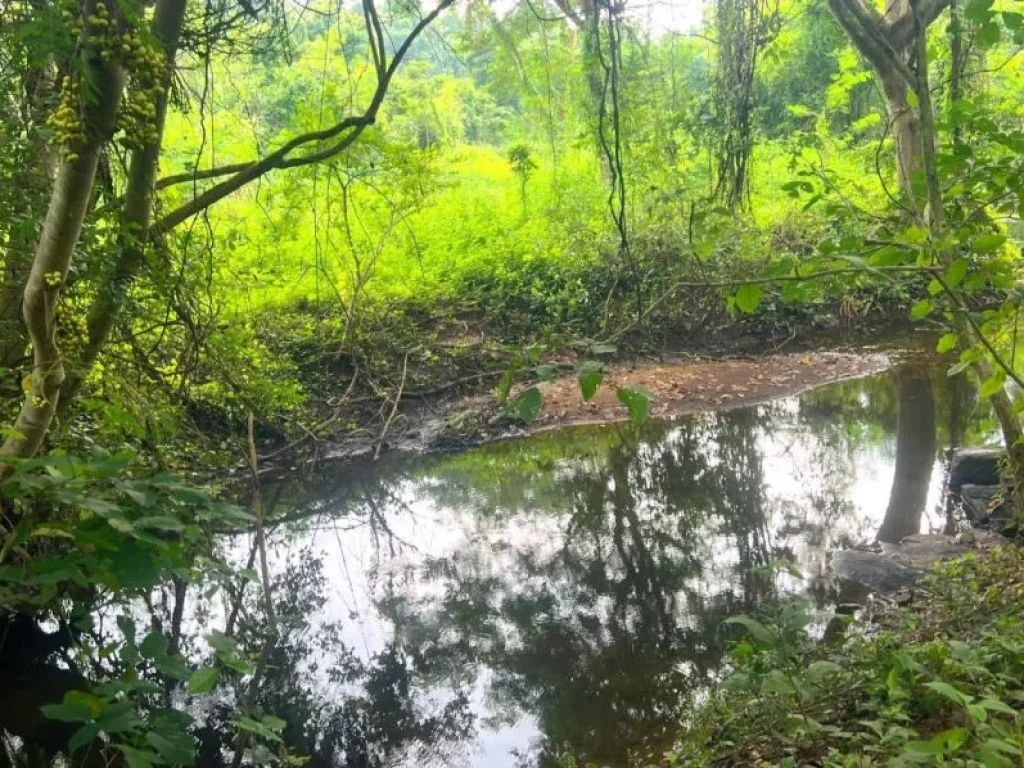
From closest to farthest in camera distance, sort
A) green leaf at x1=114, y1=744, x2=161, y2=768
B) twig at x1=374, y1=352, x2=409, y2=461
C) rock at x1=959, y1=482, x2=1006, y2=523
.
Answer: green leaf at x1=114, y1=744, x2=161, y2=768
rock at x1=959, y1=482, x2=1006, y2=523
twig at x1=374, y1=352, x2=409, y2=461

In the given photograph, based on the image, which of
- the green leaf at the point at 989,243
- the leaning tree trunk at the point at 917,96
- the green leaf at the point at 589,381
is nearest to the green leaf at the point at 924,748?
the green leaf at the point at 589,381

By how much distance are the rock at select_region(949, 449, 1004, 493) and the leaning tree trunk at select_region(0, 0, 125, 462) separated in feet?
20.4

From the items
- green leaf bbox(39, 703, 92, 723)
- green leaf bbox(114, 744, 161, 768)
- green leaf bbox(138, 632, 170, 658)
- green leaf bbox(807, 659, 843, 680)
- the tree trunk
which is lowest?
green leaf bbox(807, 659, 843, 680)

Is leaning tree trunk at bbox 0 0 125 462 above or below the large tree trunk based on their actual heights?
above

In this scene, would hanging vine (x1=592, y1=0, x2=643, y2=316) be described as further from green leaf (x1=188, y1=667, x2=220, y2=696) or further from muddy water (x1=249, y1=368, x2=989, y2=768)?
green leaf (x1=188, y1=667, x2=220, y2=696)

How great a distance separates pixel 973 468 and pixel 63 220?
6.39 meters

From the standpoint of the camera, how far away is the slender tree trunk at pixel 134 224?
2.41 metres

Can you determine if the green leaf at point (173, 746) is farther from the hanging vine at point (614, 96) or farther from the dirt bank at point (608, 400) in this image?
the dirt bank at point (608, 400)

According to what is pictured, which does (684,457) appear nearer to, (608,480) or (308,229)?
(608,480)

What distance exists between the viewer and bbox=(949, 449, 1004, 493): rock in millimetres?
5980

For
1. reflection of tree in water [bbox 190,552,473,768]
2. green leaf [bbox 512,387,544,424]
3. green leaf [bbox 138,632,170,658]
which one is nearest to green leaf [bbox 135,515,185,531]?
green leaf [bbox 138,632,170,658]

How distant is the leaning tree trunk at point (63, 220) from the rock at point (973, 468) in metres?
6.22

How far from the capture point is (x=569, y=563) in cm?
580

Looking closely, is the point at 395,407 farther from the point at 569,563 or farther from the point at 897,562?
the point at 897,562
